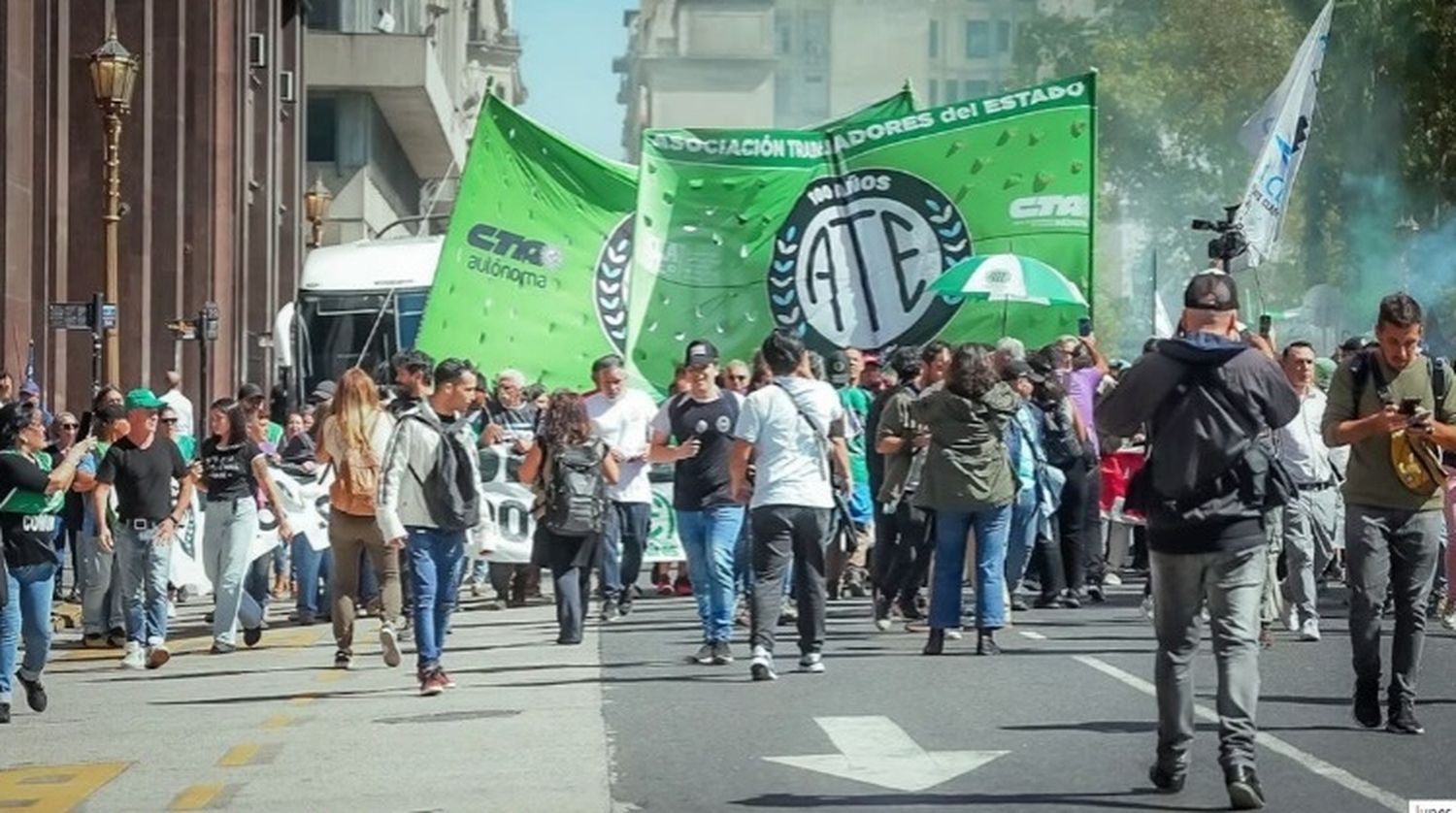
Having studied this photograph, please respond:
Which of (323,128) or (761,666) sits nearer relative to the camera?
(761,666)

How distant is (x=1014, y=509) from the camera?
68.4 ft

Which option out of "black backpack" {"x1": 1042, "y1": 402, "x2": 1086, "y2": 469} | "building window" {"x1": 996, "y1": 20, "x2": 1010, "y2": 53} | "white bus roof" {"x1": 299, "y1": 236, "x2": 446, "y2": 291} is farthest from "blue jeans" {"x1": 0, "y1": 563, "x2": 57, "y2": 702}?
"building window" {"x1": 996, "y1": 20, "x2": 1010, "y2": 53}

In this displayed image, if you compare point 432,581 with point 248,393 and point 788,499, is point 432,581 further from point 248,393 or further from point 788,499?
point 248,393

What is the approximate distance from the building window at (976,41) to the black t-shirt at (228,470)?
138 metres

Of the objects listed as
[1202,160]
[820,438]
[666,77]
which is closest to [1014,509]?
[820,438]

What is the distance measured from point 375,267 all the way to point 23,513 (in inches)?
968

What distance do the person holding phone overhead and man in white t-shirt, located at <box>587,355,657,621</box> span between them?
8.68ft

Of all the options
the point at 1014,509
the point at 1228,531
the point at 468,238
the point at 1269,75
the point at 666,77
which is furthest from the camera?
the point at 666,77

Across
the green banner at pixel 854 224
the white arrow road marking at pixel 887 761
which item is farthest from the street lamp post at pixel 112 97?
the white arrow road marking at pixel 887 761

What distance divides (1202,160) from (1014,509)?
6918 centimetres

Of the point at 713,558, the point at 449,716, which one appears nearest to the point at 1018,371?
the point at 713,558

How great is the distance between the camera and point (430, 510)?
16078 millimetres

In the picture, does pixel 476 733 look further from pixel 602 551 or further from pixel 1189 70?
pixel 1189 70

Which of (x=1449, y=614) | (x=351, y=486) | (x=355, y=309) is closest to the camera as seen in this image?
(x=351, y=486)
